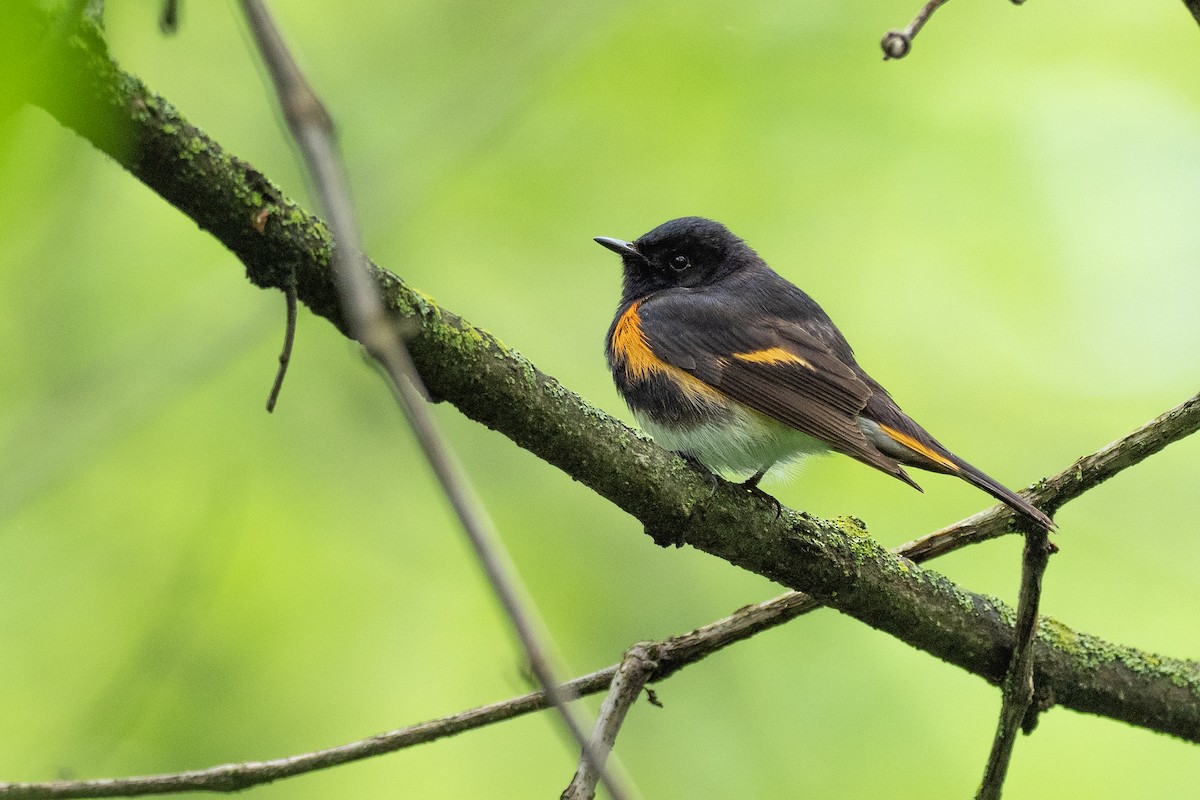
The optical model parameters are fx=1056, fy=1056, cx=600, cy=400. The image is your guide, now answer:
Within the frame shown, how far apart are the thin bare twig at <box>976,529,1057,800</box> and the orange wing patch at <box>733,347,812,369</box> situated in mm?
1211

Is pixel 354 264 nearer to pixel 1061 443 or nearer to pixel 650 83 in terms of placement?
pixel 650 83

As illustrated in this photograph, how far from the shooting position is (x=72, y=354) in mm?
3990

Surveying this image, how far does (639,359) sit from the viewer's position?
372cm

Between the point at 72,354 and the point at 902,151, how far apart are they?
427cm

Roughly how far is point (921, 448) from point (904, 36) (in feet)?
5.11

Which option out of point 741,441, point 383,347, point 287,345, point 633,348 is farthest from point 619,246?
point 383,347

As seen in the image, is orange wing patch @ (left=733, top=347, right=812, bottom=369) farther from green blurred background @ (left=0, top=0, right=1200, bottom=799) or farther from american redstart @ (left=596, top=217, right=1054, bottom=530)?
green blurred background @ (left=0, top=0, right=1200, bottom=799)

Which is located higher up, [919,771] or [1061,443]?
[1061,443]

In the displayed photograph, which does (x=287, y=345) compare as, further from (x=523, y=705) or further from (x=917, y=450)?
(x=917, y=450)

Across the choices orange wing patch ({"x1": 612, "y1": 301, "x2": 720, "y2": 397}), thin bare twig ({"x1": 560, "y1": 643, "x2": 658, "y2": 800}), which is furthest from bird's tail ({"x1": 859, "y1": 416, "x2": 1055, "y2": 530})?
thin bare twig ({"x1": 560, "y1": 643, "x2": 658, "y2": 800})

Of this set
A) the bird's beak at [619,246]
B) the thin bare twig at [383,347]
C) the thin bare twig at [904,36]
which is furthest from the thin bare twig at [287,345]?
the bird's beak at [619,246]

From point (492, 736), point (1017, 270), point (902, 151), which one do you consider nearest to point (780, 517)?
point (492, 736)

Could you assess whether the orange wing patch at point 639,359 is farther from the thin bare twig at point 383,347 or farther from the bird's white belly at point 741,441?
the thin bare twig at point 383,347

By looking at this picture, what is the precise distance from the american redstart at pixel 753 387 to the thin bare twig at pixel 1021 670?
1.46ft
